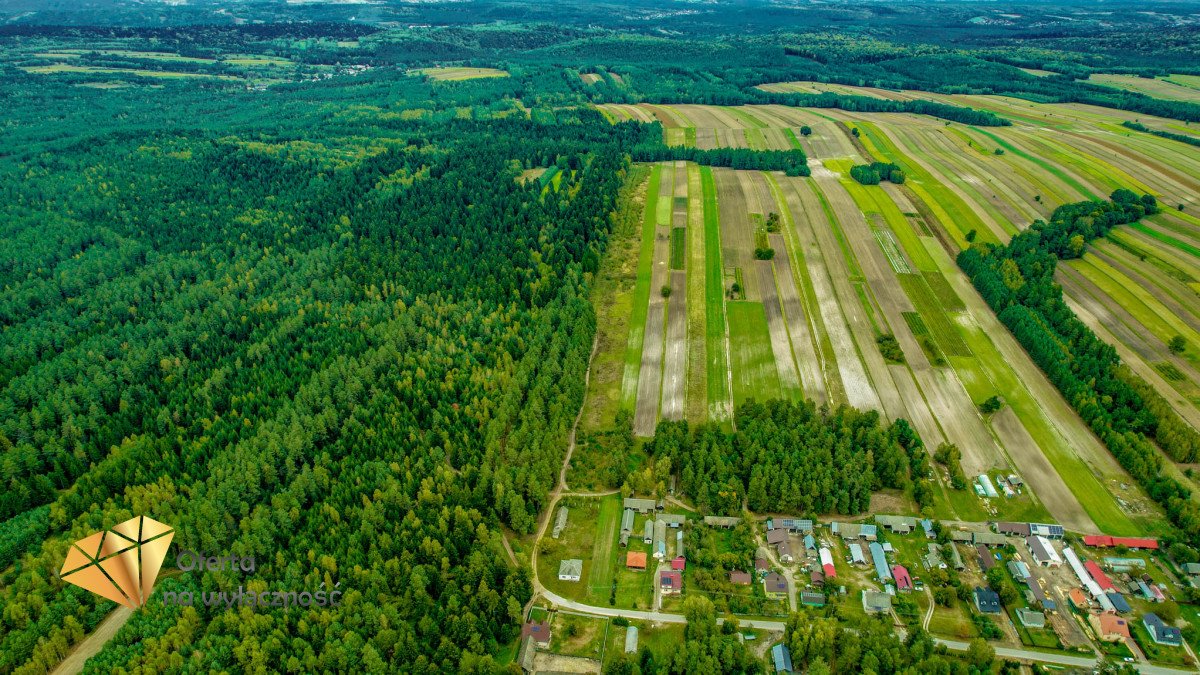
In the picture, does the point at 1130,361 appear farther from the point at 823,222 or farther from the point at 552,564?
the point at 552,564

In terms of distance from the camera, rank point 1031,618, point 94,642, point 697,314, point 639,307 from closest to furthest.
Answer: point 94,642 → point 1031,618 → point 697,314 → point 639,307

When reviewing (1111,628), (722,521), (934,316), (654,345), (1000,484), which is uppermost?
(934,316)

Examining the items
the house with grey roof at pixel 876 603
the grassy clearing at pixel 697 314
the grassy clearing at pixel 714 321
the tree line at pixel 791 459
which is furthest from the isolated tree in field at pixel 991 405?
the house with grey roof at pixel 876 603

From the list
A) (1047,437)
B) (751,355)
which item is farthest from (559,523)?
(1047,437)

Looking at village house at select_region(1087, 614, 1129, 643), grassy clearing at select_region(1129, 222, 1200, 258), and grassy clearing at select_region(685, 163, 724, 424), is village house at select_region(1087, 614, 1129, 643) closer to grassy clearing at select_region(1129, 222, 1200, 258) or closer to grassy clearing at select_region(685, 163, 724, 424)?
grassy clearing at select_region(685, 163, 724, 424)

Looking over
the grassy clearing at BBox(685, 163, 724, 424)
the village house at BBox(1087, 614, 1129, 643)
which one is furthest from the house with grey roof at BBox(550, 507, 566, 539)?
the village house at BBox(1087, 614, 1129, 643)

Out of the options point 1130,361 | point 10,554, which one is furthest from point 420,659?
point 1130,361

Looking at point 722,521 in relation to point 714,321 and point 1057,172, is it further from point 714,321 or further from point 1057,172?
point 1057,172
